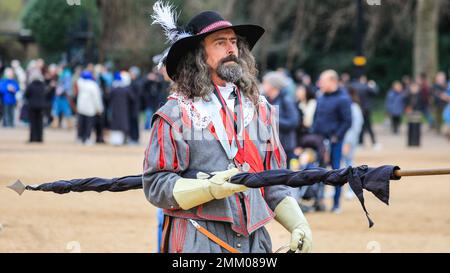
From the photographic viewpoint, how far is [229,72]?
16.9 ft

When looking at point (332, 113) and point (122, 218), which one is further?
point (332, 113)

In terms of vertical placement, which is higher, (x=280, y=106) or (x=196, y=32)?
(x=196, y=32)

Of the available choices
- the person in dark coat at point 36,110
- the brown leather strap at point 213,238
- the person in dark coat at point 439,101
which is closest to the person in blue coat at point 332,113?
the brown leather strap at point 213,238

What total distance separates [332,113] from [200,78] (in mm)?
7990

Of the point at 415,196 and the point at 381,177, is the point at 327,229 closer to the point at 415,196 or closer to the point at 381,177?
the point at 415,196

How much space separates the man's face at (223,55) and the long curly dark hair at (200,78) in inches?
1.3

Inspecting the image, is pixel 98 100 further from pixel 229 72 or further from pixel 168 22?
pixel 229 72

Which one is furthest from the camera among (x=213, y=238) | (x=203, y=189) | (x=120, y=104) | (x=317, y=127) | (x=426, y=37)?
(x=426, y=37)

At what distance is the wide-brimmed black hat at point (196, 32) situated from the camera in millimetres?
5180

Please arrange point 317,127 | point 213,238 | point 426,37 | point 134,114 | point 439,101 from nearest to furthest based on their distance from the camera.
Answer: point 213,238
point 317,127
point 134,114
point 439,101
point 426,37

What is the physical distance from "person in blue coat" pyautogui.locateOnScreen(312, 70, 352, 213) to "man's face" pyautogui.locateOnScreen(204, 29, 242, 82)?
25.4 feet

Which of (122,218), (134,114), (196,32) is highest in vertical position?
(196,32)

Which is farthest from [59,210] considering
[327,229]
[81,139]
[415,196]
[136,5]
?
[136,5]

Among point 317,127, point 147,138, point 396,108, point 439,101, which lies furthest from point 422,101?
point 317,127
